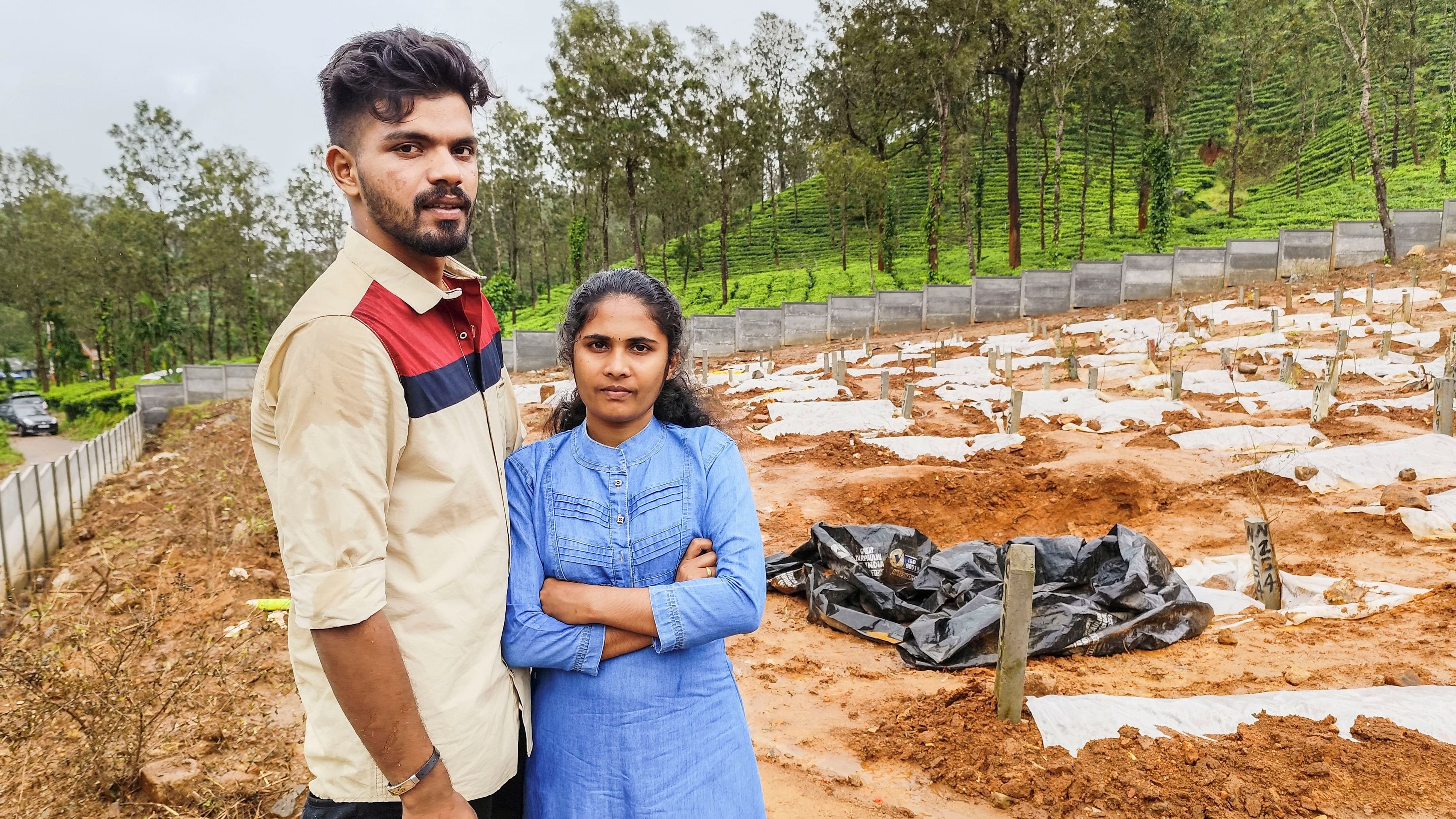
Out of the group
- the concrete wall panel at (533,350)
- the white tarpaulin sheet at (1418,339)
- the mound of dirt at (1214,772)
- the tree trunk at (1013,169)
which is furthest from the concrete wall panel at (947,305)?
the mound of dirt at (1214,772)

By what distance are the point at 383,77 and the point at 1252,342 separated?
46.8 ft

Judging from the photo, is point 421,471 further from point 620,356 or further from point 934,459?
point 934,459

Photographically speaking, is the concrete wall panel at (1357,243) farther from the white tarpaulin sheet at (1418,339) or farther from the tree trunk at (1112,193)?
the white tarpaulin sheet at (1418,339)

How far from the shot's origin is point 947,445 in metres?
8.61

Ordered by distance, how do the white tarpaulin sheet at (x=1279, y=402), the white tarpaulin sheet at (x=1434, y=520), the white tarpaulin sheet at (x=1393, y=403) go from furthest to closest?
the white tarpaulin sheet at (x=1279, y=402) < the white tarpaulin sheet at (x=1393, y=403) < the white tarpaulin sheet at (x=1434, y=520)

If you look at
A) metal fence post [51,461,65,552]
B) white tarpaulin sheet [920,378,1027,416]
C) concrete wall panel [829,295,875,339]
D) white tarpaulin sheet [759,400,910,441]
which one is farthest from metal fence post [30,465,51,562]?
concrete wall panel [829,295,875,339]

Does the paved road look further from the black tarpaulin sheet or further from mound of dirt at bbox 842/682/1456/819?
mound of dirt at bbox 842/682/1456/819

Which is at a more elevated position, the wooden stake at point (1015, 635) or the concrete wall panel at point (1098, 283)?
the concrete wall panel at point (1098, 283)

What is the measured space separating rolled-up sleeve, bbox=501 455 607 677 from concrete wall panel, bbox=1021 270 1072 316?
21769mm

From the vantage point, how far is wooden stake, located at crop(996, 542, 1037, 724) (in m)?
3.42

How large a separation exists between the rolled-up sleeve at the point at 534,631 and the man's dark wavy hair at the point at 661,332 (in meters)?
A: 0.32

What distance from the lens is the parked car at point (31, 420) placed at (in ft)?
79.0

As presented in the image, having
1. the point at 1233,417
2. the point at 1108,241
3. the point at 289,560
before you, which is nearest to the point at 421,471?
the point at 289,560

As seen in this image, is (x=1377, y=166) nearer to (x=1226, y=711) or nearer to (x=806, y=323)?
(x=806, y=323)
